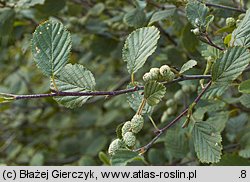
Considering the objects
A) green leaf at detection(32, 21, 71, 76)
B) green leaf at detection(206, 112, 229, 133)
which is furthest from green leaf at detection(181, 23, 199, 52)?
green leaf at detection(32, 21, 71, 76)

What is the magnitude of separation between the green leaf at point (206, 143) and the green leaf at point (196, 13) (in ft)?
0.84

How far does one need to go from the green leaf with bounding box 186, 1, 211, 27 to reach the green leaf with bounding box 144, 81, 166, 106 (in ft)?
0.75

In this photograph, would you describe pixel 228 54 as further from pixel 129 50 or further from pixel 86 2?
pixel 86 2

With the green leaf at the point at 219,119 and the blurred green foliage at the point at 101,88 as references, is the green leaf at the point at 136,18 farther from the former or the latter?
the green leaf at the point at 219,119

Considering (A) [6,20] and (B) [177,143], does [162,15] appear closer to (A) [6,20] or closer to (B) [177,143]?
(B) [177,143]

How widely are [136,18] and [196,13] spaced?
0.43 meters

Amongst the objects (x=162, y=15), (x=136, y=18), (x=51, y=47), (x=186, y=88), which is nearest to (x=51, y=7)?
(x=136, y=18)

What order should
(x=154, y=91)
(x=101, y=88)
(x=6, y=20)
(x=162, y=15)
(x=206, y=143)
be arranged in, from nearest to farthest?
(x=154, y=91)
(x=206, y=143)
(x=162, y=15)
(x=6, y=20)
(x=101, y=88)

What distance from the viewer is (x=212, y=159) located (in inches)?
43.4

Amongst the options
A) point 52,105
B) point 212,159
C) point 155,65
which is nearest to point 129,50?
point 212,159

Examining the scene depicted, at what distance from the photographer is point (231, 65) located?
40.3 inches

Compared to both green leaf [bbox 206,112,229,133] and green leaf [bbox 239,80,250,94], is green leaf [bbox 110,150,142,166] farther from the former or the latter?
green leaf [bbox 206,112,229,133]

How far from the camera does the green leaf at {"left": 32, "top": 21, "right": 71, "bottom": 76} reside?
1.02 m

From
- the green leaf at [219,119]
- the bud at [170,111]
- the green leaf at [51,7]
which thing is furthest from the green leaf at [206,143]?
the green leaf at [51,7]
